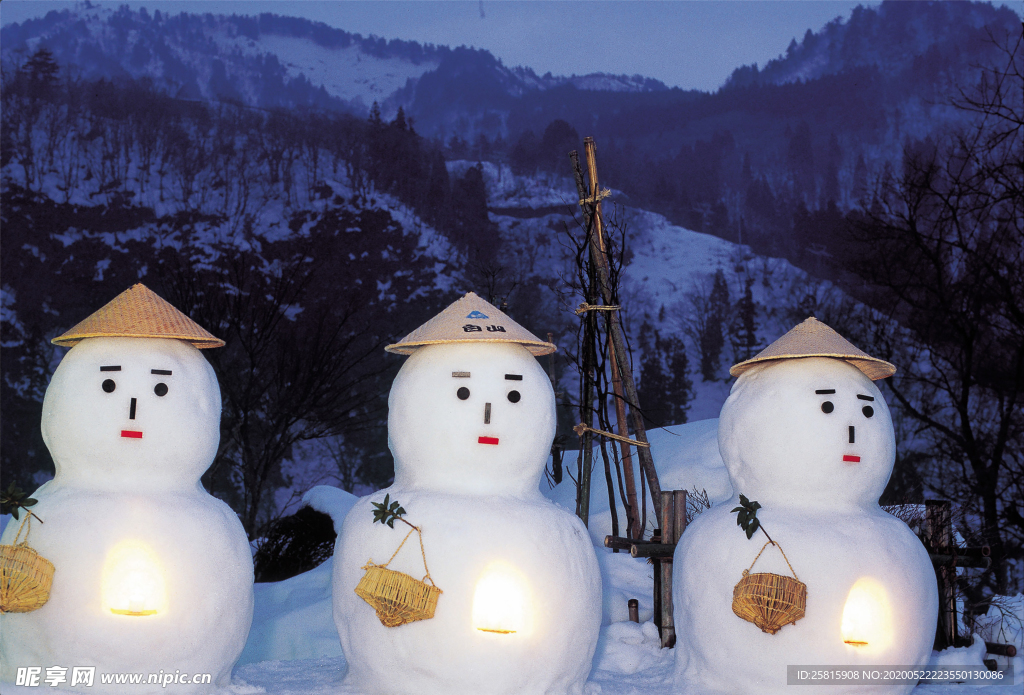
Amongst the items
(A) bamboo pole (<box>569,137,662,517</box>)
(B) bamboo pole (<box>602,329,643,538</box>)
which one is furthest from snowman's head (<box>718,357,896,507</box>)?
(B) bamboo pole (<box>602,329,643,538</box>)

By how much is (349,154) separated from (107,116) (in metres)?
6.94

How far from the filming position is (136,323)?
4656 mm

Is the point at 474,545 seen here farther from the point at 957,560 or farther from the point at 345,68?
the point at 345,68

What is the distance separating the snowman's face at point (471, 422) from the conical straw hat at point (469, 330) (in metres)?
0.11

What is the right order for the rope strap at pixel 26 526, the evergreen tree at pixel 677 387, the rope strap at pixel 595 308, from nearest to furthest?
the rope strap at pixel 26 526 < the rope strap at pixel 595 308 < the evergreen tree at pixel 677 387

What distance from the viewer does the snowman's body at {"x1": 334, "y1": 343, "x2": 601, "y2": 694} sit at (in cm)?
441

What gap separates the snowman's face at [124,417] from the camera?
4535mm

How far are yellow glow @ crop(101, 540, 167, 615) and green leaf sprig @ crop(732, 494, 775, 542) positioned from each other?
3049mm

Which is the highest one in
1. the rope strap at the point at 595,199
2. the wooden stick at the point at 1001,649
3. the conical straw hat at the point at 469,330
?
the rope strap at the point at 595,199

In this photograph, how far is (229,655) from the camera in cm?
464

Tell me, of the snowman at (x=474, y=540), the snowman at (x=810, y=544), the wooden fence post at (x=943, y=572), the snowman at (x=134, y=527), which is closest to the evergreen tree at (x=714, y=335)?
the wooden fence post at (x=943, y=572)

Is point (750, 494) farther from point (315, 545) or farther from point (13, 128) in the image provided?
point (13, 128)

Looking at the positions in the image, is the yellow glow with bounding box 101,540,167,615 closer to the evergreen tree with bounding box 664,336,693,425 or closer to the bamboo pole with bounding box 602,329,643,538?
the bamboo pole with bounding box 602,329,643,538

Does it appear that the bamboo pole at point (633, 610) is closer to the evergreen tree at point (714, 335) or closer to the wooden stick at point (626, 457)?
the wooden stick at point (626, 457)
